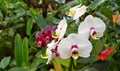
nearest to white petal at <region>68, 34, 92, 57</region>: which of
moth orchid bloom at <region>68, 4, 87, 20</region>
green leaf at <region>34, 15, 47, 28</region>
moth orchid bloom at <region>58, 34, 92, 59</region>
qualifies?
moth orchid bloom at <region>58, 34, 92, 59</region>

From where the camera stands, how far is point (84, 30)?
32.7 inches

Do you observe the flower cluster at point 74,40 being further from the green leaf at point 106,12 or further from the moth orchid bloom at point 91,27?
the green leaf at point 106,12

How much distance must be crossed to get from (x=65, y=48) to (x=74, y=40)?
3 centimetres

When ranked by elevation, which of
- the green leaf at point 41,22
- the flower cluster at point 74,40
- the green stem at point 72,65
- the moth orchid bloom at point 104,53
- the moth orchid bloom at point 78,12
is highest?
the moth orchid bloom at point 78,12

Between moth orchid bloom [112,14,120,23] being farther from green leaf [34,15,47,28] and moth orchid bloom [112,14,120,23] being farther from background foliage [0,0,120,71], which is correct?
green leaf [34,15,47,28]

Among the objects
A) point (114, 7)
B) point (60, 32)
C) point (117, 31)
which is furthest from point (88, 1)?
point (60, 32)

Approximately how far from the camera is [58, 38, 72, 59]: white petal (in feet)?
2.61

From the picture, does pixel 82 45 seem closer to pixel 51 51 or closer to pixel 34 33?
pixel 51 51

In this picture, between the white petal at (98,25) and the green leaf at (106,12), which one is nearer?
the white petal at (98,25)

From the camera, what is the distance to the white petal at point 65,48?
0.80 metres

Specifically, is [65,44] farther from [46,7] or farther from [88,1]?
[46,7]

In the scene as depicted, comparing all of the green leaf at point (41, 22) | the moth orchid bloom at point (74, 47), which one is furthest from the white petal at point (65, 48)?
the green leaf at point (41, 22)

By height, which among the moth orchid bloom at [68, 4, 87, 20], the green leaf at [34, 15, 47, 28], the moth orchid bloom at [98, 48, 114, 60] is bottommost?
the moth orchid bloom at [98, 48, 114, 60]

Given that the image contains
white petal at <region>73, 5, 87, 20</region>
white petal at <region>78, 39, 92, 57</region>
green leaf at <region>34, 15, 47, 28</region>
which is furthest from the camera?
green leaf at <region>34, 15, 47, 28</region>
